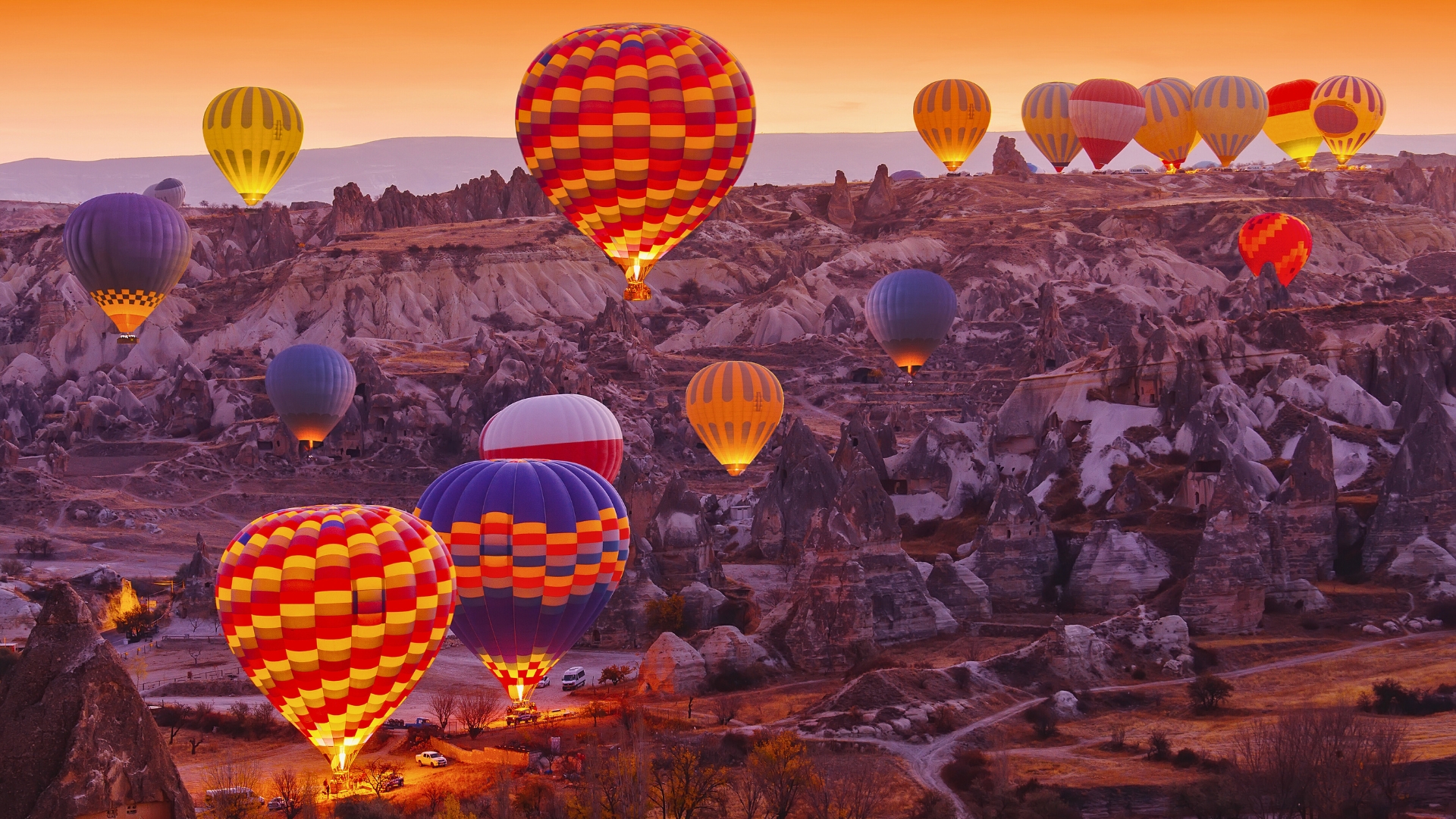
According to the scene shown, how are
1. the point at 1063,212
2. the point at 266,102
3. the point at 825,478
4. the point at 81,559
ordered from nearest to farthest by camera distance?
the point at 825,478, the point at 81,559, the point at 266,102, the point at 1063,212

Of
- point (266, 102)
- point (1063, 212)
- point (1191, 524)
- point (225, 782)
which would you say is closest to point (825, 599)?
point (1191, 524)

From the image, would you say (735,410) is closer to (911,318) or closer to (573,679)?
(911,318)

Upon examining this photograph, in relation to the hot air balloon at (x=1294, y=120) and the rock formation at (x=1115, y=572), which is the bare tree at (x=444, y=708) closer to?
the rock formation at (x=1115, y=572)

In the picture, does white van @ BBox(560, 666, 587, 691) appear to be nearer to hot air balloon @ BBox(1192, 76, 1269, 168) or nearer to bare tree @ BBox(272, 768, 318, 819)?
bare tree @ BBox(272, 768, 318, 819)

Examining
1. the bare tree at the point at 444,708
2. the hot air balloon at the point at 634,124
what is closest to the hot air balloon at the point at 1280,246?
the hot air balloon at the point at 634,124

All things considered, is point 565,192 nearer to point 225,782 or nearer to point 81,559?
point 225,782
